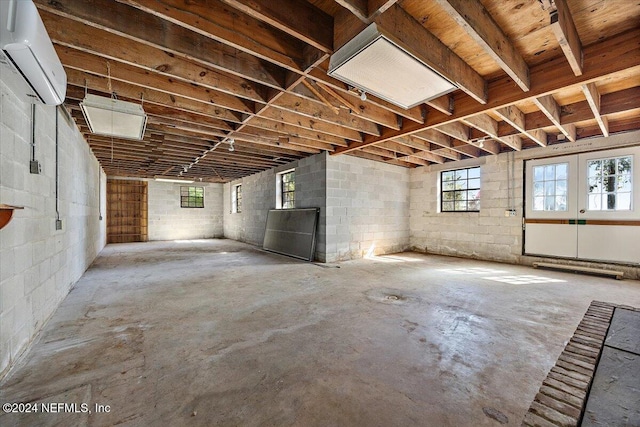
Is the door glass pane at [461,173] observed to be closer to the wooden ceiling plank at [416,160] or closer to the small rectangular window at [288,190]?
the wooden ceiling plank at [416,160]

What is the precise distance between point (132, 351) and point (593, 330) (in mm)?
3791

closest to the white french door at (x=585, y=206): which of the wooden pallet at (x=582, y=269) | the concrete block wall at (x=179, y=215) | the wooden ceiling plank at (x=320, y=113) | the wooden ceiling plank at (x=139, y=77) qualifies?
the wooden pallet at (x=582, y=269)

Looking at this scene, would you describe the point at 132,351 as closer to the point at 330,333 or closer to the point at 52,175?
the point at 330,333

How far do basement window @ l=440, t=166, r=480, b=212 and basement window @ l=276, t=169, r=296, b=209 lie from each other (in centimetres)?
376

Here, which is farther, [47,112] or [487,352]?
[47,112]

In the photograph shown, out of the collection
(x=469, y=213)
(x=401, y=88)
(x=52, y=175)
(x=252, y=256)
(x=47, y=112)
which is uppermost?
(x=401, y=88)

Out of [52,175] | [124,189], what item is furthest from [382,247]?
[124,189]

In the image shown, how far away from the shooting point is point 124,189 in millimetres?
9156

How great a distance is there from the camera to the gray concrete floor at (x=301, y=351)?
4.62 ft

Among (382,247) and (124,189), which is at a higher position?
(124,189)

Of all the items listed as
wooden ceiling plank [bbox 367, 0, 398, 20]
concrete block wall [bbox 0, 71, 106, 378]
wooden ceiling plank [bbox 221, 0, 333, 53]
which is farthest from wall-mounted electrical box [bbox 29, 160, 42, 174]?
wooden ceiling plank [bbox 367, 0, 398, 20]

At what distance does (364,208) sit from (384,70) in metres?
4.19

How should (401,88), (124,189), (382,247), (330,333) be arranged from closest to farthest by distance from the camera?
(330,333) → (401,88) → (382,247) → (124,189)

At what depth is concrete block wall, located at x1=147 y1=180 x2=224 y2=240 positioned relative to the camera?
944cm
